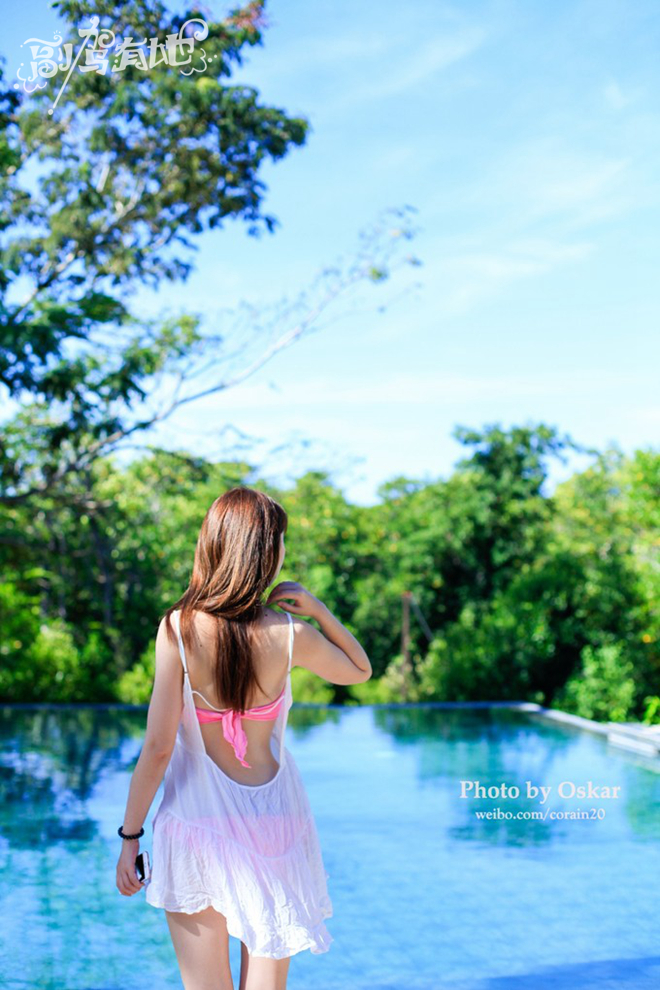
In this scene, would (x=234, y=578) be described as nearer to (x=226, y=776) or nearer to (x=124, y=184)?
(x=226, y=776)

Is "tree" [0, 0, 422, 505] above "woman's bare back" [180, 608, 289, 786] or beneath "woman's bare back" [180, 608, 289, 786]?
above

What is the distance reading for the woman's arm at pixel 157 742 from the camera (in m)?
1.81

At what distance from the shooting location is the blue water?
347 cm

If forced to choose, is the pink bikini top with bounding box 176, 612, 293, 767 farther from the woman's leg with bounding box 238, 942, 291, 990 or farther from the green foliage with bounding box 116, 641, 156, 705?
the green foliage with bounding box 116, 641, 156, 705

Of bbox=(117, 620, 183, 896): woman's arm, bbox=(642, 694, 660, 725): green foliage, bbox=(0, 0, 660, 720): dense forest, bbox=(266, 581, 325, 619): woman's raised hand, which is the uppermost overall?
bbox=(0, 0, 660, 720): dense forest

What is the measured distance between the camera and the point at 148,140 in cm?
927

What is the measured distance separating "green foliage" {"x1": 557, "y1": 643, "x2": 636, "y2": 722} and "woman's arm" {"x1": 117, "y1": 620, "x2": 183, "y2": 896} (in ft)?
30.9

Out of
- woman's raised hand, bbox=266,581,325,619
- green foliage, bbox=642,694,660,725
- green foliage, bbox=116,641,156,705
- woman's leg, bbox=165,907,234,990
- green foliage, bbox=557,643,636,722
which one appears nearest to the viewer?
woman's leg, bbox=165,907,234,990

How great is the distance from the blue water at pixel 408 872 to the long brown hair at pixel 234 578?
1981 mm

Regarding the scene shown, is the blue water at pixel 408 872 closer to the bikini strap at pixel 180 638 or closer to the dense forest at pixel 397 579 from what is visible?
the bikini strap at pixel 180 638

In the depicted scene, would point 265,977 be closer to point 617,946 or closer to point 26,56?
point 617,946

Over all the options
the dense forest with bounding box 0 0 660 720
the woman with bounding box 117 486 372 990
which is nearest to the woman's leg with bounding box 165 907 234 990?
the woman with bounding box 117 486 372 990

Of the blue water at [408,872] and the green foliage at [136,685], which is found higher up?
Result: the green foliage at [136,685]

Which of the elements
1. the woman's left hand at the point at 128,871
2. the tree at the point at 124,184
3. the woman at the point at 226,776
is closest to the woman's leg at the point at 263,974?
the woman at the point at 226,776
